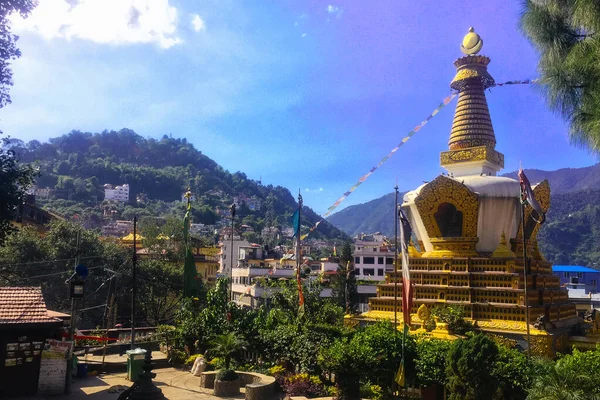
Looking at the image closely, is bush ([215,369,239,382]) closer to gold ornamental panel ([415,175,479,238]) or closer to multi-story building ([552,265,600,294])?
gold ornamental panel ([415,175,479,238])

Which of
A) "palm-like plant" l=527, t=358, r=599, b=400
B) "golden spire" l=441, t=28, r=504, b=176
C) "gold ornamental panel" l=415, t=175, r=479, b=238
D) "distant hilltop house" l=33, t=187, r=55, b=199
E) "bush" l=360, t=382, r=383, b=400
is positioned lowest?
"bush" l=360, t=382, r=383, b=400

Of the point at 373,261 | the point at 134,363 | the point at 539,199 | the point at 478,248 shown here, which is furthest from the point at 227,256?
the point at 134,363

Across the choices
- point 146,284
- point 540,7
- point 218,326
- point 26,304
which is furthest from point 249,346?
point 146,284

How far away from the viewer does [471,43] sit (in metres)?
27.3

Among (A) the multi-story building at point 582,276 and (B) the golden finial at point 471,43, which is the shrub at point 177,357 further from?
(A) the multi-story building at point 582,276

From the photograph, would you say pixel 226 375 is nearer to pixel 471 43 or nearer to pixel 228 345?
pixel 228 345

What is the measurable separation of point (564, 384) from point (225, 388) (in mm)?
10257

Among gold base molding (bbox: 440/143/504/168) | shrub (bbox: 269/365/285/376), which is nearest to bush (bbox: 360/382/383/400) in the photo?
shrub (bbox: 269/365/285/376)

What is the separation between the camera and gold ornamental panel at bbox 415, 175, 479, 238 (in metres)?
22.7

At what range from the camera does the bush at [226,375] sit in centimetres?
1653

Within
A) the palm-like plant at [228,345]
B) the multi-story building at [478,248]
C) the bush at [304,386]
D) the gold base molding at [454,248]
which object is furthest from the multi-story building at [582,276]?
the bush at [304,386]

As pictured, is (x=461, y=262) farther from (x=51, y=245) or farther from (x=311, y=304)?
(x=51, y=245)

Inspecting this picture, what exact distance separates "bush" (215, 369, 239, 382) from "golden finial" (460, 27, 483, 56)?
21.4 m

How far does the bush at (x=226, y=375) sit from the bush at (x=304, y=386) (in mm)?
1719
